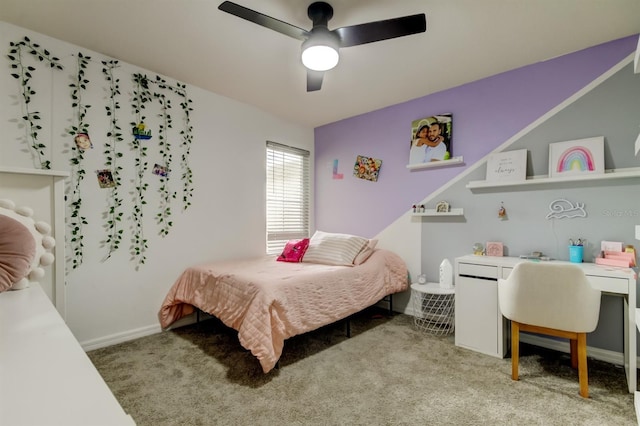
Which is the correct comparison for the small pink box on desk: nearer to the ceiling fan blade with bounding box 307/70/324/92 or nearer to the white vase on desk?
the white vase on desk

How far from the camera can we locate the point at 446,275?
2.90 metres

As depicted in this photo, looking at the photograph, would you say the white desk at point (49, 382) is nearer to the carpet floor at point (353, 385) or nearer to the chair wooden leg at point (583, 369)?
the carpet floor at point (353, 385)

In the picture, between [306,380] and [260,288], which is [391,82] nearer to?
[260,288]

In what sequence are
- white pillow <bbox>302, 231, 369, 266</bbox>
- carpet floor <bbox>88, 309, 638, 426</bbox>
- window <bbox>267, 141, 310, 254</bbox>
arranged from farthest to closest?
window <bbox>267, 141, 310, 254</bbox> < white pillow <bbox>302, 231, 369, 266</bbox> < carpet floor <bbox>88, 309, 638, 426</bbox>

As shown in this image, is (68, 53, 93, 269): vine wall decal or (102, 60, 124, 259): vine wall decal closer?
(68, 53, 93, 269): vine wall decal

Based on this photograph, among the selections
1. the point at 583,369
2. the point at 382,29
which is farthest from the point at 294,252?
the point at 583,369

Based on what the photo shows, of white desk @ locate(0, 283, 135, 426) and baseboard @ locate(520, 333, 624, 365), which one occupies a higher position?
white desk @ locate(0, 283, 135, 426)

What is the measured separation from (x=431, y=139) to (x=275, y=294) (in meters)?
2.25

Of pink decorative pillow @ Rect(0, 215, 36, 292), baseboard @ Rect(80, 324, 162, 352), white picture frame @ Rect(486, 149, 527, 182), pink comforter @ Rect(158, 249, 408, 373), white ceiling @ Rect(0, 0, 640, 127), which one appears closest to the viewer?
pink decorative pillow @ Rect(0, 215, 36, 292)

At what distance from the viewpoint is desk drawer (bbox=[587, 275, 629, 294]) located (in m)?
1.86

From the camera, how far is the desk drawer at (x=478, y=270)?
234 cm

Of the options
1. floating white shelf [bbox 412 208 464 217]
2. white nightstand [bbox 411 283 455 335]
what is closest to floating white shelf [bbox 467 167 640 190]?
floating white shelf [bbox 412 208 464 217]

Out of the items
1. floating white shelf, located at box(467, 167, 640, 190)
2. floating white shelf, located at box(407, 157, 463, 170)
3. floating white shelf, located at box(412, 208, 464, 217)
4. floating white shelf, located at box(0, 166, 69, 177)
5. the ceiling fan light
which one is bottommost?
floating white shelf, located at box(412, 208, 464, 217)

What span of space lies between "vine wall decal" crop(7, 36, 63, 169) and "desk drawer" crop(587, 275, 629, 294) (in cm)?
383
